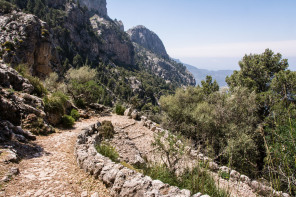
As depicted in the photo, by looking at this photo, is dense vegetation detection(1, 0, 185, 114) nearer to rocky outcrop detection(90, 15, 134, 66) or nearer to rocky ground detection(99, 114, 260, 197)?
rocky outcrop detection(90, 15, 134, 66)

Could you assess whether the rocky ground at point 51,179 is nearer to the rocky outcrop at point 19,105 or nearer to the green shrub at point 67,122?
the rocky outcrop at point 19,105

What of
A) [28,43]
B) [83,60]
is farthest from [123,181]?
[83,60]

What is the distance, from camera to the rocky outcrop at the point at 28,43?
1112 inches

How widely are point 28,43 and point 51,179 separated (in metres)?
34.7

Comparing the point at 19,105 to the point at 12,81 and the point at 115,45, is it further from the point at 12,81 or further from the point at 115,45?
the point at 115,45

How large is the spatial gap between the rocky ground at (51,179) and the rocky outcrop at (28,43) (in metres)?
27.7

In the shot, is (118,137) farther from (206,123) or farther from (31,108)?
(206,123)

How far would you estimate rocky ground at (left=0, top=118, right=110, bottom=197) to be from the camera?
14.2ft

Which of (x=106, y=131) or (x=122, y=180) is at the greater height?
(x=122, y=180)

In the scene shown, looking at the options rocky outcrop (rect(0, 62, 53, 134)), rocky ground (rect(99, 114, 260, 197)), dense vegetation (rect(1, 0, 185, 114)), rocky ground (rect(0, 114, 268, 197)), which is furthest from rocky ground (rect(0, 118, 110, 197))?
dense vegetation (rect(1, 0, 185, 114))

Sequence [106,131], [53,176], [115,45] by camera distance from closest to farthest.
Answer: [53,176] → [106,131] → [115,45]

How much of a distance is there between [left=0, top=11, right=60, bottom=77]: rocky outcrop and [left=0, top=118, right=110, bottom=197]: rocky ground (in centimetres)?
2772

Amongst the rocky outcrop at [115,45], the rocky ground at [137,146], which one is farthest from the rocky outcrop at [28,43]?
the rocky outcrop at [115,45]

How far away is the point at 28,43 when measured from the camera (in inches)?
1210
